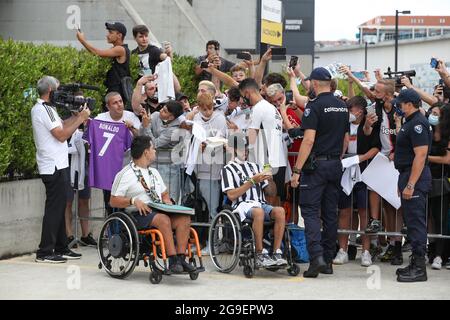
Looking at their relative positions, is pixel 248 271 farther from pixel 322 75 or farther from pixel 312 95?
pixel 312 95

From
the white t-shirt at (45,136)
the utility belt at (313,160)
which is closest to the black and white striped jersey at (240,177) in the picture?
the utility belt at (313,160)

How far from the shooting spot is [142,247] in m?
9.37

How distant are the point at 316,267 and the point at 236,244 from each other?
928 millimetres

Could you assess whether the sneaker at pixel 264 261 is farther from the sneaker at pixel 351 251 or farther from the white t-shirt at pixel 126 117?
the white t-shirt at pixel 126 117

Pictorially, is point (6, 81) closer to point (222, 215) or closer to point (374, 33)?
point (222, 215)

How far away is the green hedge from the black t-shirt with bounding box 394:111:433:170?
14.4ft

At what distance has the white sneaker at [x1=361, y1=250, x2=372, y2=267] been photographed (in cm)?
1091

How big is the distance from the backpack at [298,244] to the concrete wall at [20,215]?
3125 mm

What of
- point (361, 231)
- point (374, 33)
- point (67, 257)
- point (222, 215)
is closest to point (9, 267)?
point (67, 257)

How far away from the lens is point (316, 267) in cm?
983

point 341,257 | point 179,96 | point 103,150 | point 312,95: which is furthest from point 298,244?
point 179,96

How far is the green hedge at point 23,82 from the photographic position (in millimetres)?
10477

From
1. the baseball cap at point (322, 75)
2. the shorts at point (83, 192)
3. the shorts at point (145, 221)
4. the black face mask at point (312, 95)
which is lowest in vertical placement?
the shorts at point (145, 221)
